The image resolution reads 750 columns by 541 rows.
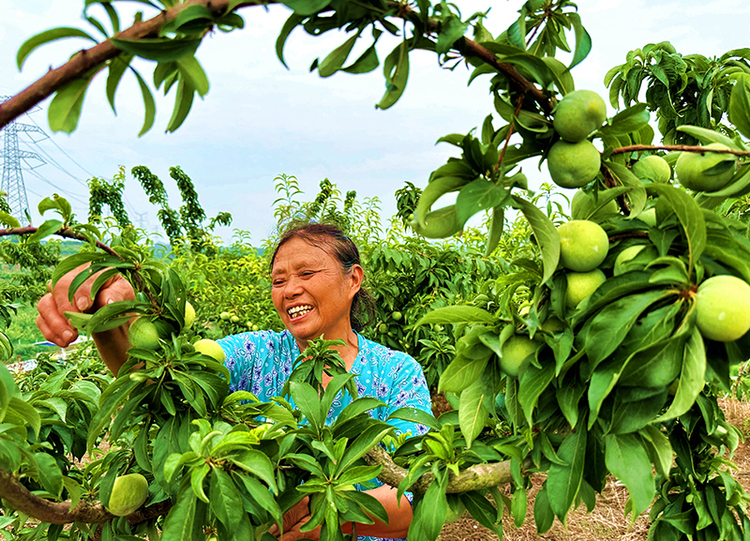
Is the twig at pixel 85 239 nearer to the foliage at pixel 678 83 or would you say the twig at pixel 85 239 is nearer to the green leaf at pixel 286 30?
the green leaf at pixel 286 30

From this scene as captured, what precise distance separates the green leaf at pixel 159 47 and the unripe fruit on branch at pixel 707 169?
61 cm

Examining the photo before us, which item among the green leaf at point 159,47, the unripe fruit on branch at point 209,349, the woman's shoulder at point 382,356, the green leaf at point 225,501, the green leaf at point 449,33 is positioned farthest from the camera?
the woman's shoulder at point 382,356

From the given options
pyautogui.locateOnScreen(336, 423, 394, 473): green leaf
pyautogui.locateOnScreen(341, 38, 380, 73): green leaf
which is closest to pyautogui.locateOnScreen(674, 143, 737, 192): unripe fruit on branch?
pyautogui.locateOnScreen(341, 38, 380, 73): green leaf

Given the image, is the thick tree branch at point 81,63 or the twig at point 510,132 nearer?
the thick tree branch at point 81,63

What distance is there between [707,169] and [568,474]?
1.43 feet

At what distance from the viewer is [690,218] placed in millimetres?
535

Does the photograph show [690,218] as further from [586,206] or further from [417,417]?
[417,417]

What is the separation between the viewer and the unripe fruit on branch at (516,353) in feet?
2.08

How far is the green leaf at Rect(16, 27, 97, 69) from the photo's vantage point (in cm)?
45

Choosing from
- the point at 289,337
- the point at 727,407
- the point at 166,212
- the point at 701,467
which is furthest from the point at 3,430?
the point at 166,212

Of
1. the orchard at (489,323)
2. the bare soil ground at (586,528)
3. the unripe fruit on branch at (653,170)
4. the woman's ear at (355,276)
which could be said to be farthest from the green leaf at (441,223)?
the bare soil ground at (586,528)

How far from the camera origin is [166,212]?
11.6m

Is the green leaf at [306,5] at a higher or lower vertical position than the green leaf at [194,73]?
higher

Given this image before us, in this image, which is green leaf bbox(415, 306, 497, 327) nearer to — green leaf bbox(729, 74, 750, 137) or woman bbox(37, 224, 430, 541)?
green leaf bbox(729, 74, 750, 137)
